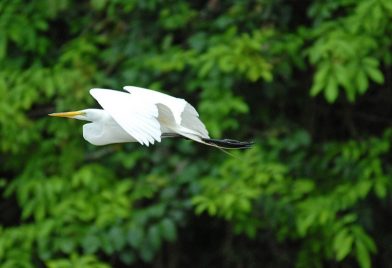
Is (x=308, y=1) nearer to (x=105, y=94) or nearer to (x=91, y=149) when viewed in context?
(x=91, y=149)

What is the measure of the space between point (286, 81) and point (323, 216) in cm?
61

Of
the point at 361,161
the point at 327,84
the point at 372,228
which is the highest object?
the point at 327,84

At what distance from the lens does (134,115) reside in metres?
2.23

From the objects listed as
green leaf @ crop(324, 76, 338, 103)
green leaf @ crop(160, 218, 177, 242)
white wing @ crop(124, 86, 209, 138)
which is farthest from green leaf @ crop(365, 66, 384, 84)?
green leaf @ crop(160, 218, 177, 242)

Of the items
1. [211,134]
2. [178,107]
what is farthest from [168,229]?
[178,107]

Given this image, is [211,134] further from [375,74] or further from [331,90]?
[375,74]

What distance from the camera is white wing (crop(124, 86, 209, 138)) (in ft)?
8.00

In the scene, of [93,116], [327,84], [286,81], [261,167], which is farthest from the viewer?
[286,81]

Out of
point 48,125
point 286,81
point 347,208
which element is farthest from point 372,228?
point 48,125

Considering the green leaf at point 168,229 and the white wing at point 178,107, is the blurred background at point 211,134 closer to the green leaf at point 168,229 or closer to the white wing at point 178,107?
the green leaf at point 168,229

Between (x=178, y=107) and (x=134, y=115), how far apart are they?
0.24 metres

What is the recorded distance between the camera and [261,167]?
343 cm

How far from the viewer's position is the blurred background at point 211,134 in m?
3.37

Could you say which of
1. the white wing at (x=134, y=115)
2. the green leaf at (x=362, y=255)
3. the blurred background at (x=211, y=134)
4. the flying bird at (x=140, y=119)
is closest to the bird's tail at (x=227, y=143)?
the flying bird at (x=140, y=119)
